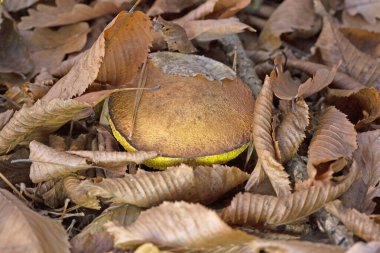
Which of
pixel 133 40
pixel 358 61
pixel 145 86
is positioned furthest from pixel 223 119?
pixel 358 61

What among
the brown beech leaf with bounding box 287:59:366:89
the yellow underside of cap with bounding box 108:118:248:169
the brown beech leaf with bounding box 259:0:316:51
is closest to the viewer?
the yellow underside of cap with bounding box 108:118:248:169

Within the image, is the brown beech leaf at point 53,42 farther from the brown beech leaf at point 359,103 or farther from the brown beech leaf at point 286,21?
the brown beech leaf at point 359,103

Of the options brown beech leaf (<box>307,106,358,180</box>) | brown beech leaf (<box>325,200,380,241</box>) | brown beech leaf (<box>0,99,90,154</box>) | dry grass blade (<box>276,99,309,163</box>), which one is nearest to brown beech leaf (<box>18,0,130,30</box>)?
brown beech leaf (<box>0,99,90,154</box>)

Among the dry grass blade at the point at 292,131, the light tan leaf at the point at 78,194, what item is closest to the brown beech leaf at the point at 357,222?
the dry grass blade at the point at 292,131

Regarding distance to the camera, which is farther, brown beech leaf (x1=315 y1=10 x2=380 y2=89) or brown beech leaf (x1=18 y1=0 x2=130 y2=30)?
brown beech leaf (x1=18 y1=0 x2=130 y2=30)

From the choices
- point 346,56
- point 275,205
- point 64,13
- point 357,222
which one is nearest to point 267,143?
point 275,205

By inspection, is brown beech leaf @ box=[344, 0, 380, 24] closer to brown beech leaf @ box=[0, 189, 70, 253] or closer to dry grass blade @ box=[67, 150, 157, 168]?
dry grass blade @ box=[67, 150, 157, 168]

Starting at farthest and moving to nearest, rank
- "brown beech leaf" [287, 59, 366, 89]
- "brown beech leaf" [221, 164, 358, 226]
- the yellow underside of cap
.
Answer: "brown beech leaf" [287, 59, 366, 89] → the yellow underside of cap → "brown beech leaf" [221, 164, 358, 226]
